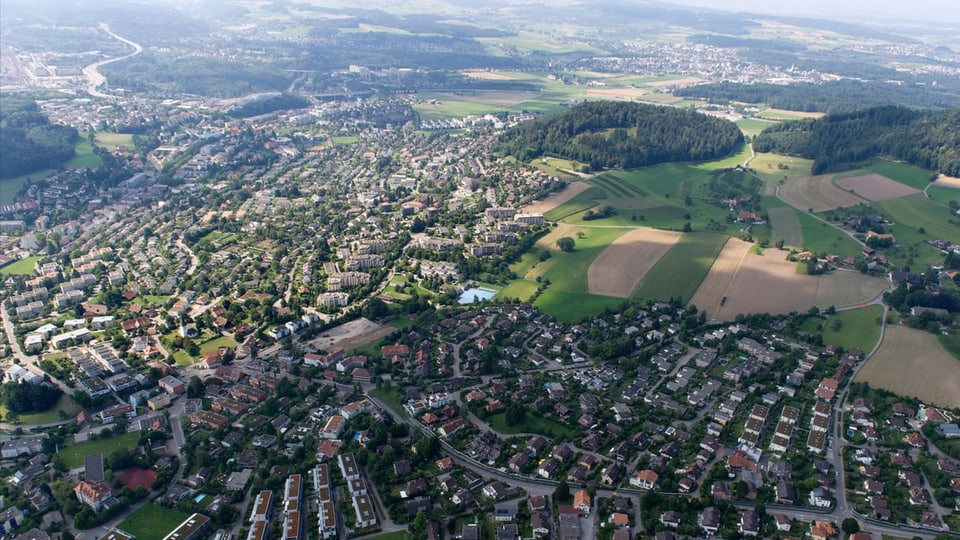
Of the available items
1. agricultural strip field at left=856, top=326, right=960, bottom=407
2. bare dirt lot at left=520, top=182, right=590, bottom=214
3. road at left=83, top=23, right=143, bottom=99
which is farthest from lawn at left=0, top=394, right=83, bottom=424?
road at left=83, top=23, right=143, bottom=99

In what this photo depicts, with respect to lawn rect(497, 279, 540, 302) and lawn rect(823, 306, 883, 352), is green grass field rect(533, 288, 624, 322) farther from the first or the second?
lawn rect(823, 306, 883, 352)

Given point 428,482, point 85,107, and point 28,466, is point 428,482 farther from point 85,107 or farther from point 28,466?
point 85,107

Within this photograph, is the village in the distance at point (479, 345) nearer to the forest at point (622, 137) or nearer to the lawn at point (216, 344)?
the lawn at point (216, 344)

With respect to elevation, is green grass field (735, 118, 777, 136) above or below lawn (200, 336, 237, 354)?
above

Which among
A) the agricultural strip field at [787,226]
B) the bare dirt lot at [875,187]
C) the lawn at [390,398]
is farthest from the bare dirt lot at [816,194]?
the lawn at [390,398]

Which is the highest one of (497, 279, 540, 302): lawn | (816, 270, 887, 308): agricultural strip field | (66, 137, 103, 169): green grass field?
(816, 270, 887, 308): agricultural strip field

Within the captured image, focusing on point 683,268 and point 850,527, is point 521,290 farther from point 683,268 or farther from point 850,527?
point 850,527

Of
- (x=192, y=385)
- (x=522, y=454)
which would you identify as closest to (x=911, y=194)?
(x=522, y=454)
